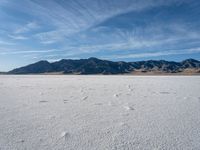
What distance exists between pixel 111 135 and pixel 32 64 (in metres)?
148

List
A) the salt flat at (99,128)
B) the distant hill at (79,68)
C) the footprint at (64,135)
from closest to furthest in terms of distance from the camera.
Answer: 1. the salt flat at (99,128)
2. the footprint at (64,135)
3. the distant hill at (79,68)

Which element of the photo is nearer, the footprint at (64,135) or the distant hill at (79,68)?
the footprint at (64,135)

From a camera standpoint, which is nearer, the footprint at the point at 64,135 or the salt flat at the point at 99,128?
the salt flat at the point at 99,128

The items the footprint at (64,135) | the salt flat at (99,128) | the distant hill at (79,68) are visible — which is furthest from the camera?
the distant hill at (79,68)

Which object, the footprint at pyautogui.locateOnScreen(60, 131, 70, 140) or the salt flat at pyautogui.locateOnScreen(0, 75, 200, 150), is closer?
the salt flat at pyautogui.locateOnScreen(0, 75, 200, 150)

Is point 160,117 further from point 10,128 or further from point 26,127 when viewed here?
point 10,128

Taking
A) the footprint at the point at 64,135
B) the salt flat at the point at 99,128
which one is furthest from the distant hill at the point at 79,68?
the footprint at the point at 64,135

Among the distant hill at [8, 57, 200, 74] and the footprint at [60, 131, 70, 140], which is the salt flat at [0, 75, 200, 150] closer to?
the footprint at [60, 131, 70, 140]

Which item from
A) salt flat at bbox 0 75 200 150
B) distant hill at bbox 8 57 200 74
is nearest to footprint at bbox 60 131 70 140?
salt flat at bbox 0 75 200 150

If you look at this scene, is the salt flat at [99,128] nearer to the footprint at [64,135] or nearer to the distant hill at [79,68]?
→ the footprint at [64,135]

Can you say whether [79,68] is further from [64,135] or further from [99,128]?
[64,135]

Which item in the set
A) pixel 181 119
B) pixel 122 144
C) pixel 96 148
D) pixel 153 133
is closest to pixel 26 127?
pixel 96 148

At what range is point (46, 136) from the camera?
9.32 ft

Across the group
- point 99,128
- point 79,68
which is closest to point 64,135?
point 99,128
